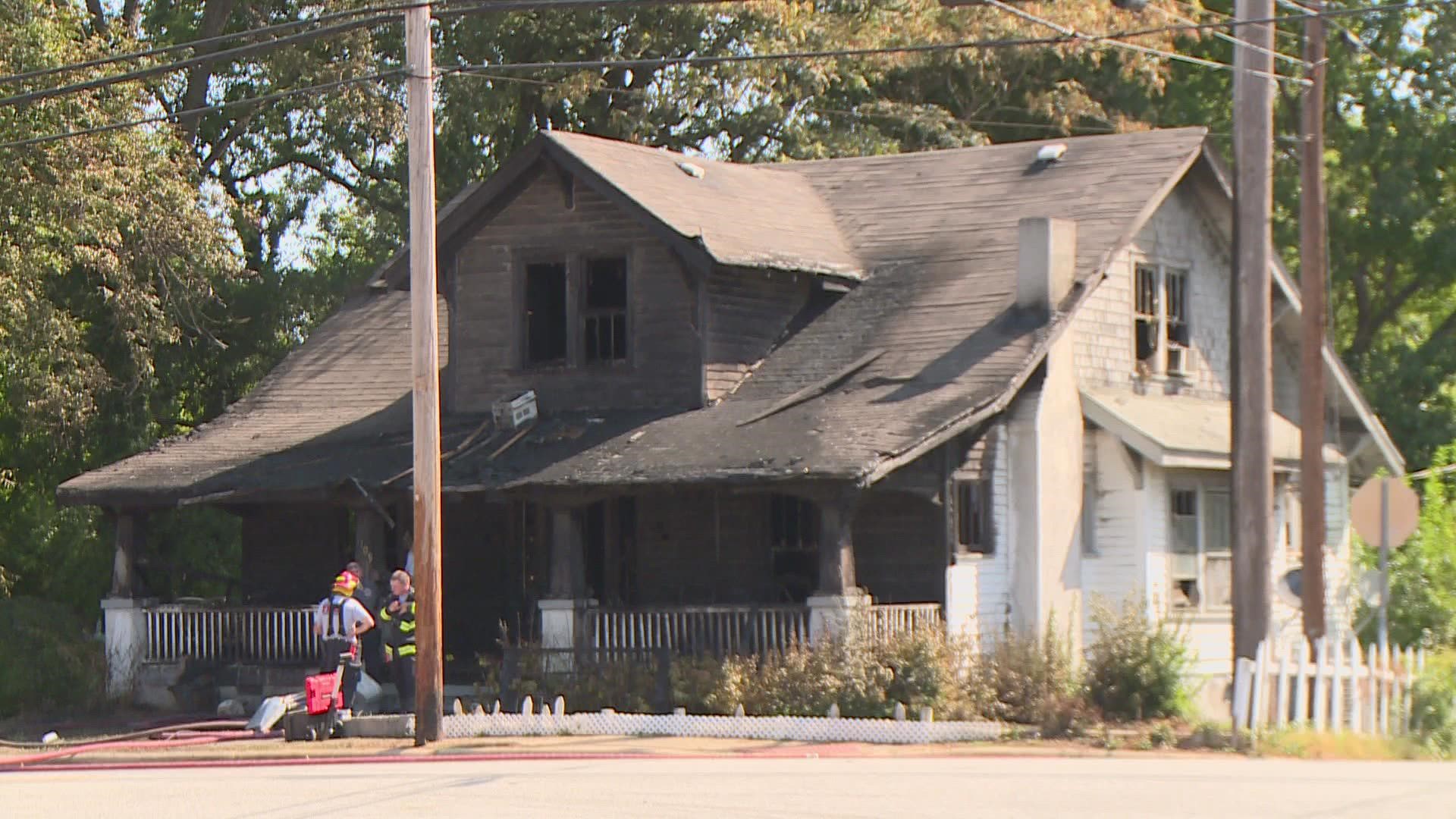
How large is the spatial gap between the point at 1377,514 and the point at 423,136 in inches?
394

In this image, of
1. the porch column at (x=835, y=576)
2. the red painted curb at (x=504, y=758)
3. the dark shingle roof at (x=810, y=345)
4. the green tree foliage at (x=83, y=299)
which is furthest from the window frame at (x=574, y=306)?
the red painted curb at (x=504, y=758)

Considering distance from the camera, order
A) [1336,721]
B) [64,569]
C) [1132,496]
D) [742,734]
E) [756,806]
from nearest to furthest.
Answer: [756,806] < [1336,721] < [742,734] < [1132,496] < [64,569]

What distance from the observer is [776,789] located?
15.9 meters

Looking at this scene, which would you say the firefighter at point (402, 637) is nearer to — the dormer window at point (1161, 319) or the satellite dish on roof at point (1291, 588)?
the satellite dish on roof at point (1291, 588)

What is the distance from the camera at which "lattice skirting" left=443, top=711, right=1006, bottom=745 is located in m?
21.5

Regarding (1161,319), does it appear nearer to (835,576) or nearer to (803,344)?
(803,344)

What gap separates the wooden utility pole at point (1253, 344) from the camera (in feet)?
69.3

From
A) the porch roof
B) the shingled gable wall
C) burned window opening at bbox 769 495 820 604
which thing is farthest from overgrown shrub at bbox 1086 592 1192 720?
burned window opening at bbox 769 495 820 604

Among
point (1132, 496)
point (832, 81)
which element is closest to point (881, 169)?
point (1132, 496)

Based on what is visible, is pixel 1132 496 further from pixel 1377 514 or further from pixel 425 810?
pixel 425 810

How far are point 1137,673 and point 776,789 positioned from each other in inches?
299

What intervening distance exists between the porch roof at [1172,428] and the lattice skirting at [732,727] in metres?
5.76

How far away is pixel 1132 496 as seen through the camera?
27188 millimetres

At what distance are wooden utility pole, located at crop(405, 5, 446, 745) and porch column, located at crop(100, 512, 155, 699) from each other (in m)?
8.18
